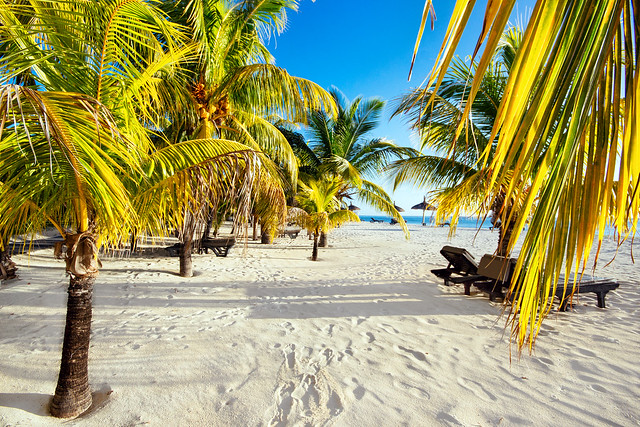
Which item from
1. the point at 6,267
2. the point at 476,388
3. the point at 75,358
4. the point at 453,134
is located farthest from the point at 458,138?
the point at 6,267

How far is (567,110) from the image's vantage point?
81 cm

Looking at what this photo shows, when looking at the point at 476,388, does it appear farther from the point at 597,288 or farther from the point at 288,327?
the point at 597,288

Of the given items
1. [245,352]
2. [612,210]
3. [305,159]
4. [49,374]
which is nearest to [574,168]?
[612,210]

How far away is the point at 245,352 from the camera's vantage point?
3129mm

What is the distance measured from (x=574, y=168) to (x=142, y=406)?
3.11 meters

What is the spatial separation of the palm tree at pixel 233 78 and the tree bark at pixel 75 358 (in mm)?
2815

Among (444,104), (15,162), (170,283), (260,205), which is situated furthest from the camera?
(170,283)

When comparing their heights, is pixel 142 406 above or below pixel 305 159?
below

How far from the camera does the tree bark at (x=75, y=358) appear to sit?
2215mm

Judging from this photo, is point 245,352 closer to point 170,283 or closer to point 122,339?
point 122,339

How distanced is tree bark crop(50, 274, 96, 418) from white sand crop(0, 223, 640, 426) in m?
0.09

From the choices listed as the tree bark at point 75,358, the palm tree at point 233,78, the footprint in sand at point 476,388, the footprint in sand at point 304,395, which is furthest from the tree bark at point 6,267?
the footprint in sand at point 476,388

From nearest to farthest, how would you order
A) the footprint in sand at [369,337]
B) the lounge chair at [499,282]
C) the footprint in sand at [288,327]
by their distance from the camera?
the footprint in sand at [369,337] → the footprint in sand at [288,327] → the lounge chair at [499,282]

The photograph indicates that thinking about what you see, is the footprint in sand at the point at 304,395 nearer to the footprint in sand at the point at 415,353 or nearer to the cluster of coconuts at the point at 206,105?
the footprint in sand at the point at 415,353
